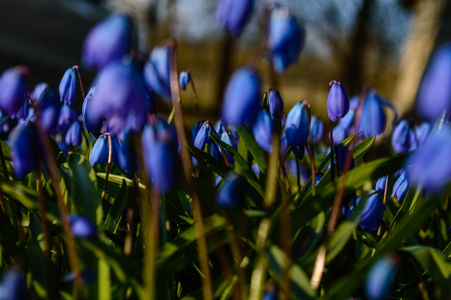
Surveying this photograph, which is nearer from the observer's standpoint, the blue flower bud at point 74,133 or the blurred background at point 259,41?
the blue flower bud at point 74,133

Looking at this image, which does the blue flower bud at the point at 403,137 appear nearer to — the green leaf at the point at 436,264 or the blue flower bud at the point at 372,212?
the blue flower bud at the point at 372,212

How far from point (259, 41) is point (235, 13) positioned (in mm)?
10990

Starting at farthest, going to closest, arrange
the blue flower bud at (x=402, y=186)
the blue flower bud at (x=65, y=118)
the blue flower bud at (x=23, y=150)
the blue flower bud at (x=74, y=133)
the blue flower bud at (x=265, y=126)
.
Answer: the blue flower bud at (x=74, y=133)
the blue flower bud at (x=65, y=118)
the blue flower bud at (x=402, y=186)
the blue flower bud at (x=265, y=126)
the blue flower bud at (x=23, y=150)

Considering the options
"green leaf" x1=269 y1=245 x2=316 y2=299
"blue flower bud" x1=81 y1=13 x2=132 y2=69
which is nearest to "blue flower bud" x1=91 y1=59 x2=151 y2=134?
"blue flower bud" x1=81 y1=13 x2=132 y2=69

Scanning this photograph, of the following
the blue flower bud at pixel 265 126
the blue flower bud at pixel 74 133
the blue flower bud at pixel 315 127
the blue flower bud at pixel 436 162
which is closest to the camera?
the blue flower bud at pixel 436 162

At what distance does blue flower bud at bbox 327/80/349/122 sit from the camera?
1.34 meters

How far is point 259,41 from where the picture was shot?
11570 millimetres

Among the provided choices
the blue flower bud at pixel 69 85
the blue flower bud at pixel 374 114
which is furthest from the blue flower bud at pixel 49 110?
the blue flower bud at pixel 374 114

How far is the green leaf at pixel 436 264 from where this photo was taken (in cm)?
101

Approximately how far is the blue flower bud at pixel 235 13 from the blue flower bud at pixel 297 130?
21.7 inches

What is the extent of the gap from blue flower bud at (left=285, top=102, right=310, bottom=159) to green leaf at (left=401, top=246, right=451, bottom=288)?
0.43 m

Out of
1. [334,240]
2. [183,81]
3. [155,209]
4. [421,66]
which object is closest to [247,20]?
[155,209]

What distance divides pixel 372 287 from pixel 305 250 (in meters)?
0.34

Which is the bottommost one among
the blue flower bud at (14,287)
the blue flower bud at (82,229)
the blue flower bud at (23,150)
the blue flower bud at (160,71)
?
the blue flower bud at (14,287)
